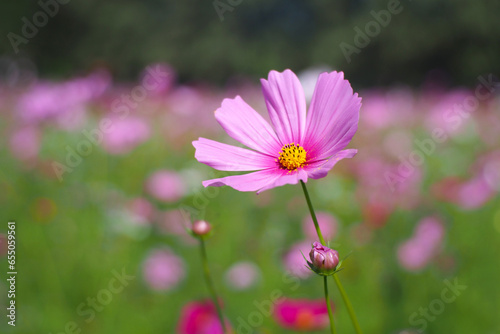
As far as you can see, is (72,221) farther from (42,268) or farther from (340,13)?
(340,13)

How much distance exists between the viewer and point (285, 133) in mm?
422

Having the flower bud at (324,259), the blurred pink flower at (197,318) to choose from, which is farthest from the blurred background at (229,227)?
the flower bud at (324,259)

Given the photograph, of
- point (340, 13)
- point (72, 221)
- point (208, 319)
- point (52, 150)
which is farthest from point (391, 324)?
point (340, 13)

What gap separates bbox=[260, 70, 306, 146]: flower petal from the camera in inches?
15.7

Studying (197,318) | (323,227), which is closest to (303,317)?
(197,318)

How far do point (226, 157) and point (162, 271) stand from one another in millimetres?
829

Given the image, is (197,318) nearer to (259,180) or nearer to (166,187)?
(259,180)

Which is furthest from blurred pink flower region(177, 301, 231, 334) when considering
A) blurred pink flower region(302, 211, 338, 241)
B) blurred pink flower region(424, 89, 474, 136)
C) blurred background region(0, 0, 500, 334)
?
blurred pink flower region(424, 89, 474, 136)

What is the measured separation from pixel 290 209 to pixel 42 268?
29.3 inches

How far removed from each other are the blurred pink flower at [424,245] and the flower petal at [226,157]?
784 mm

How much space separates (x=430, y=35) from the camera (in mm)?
6145

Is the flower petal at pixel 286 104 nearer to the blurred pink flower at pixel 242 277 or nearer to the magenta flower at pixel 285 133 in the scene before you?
the magenta flower at pixel 285 133

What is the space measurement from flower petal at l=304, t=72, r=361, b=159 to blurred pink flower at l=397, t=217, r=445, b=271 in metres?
0.78

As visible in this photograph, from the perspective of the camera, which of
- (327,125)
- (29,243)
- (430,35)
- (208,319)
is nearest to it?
(327,125)
